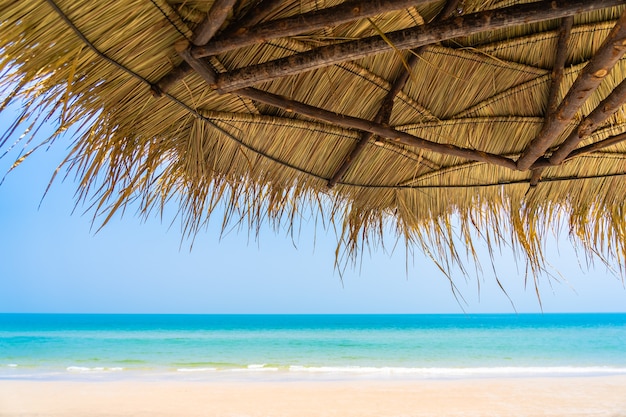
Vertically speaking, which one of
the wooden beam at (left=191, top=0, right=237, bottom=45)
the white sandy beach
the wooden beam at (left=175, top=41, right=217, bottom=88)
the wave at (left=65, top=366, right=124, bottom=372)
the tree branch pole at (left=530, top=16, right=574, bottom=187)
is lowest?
the wave at (left=65, top=366, right=124, bottom=372)

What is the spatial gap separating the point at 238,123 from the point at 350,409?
475 cm

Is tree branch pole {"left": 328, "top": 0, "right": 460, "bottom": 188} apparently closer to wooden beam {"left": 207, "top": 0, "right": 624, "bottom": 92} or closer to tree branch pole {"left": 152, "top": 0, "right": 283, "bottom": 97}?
wooden beam {"left": 207, "top": 0, "right": 624, "bottom": 92}

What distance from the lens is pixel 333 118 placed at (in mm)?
1392

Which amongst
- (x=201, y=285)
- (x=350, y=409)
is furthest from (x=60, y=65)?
(x=201, y=285)

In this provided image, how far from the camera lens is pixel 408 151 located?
1.84m

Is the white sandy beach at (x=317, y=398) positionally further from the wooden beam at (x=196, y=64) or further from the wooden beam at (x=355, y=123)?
the wooden beam at (x=196, y=64)

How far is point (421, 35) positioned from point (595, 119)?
597 millimetres

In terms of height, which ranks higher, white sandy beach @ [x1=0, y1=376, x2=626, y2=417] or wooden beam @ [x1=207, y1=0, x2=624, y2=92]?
wooden beam @ [x1=207, y1=0, x2=624, y2=92]

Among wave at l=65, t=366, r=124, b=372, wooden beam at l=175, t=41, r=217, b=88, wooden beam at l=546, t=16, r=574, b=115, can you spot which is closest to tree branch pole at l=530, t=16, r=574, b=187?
wooden beam at l=546, t=16, r=574, b=115

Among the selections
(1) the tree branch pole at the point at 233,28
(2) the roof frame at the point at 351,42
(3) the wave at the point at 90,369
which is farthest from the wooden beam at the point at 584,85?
(3) the wave at the point at 90,369

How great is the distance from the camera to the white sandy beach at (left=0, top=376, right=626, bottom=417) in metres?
5.33

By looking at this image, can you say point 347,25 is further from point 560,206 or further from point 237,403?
point 237,403

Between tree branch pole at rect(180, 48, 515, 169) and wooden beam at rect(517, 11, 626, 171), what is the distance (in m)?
0.13

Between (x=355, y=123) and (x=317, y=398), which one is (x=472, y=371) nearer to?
(x=317, y=398)
